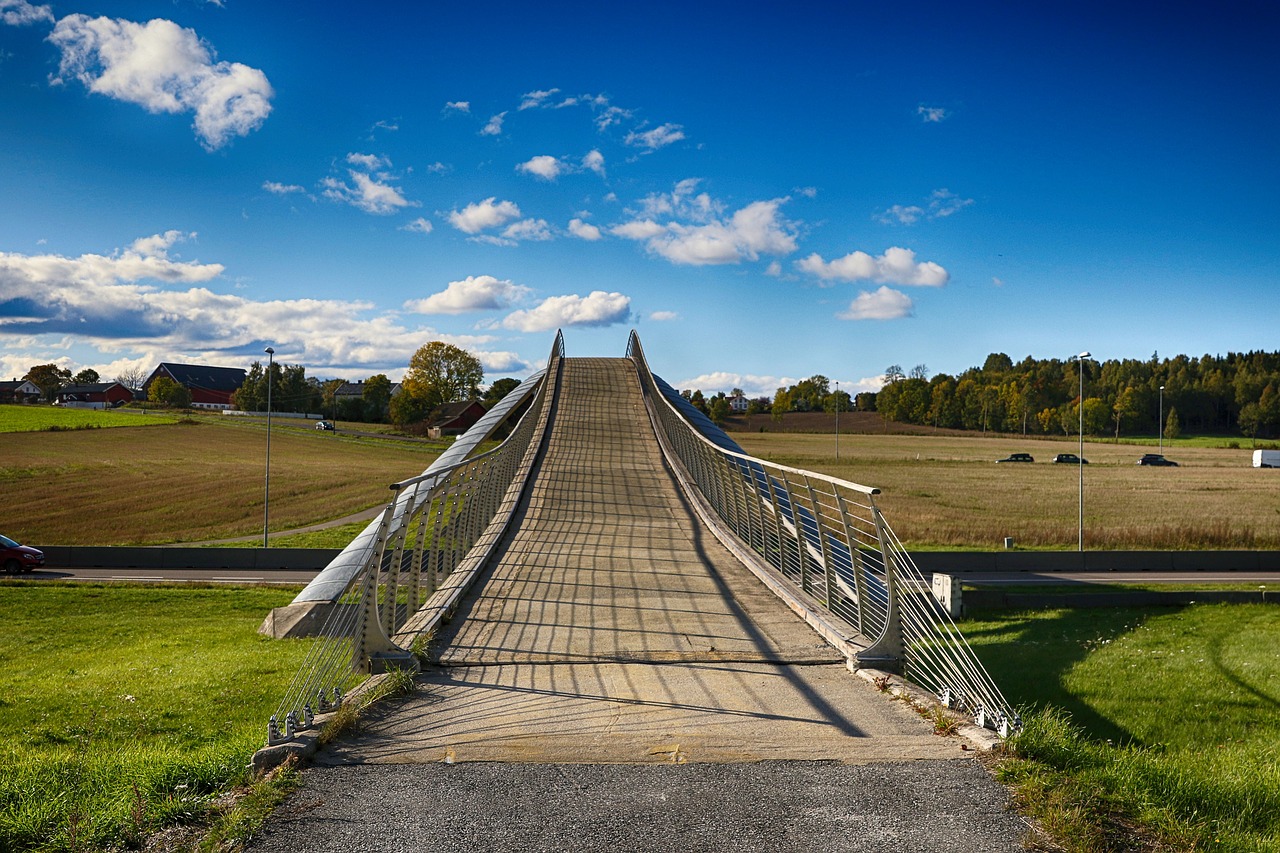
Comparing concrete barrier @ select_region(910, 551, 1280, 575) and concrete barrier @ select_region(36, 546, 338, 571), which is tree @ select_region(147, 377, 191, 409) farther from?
concrete barrier @ select_region(910, 551, 1280, 575)

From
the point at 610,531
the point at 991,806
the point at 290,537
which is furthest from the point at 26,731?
the point at 290,537

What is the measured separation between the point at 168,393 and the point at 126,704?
120287 millimetres

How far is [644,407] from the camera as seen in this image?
27016 mm

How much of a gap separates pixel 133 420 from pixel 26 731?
83.9 m

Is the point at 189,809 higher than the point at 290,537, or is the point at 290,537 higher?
the point at 189,809

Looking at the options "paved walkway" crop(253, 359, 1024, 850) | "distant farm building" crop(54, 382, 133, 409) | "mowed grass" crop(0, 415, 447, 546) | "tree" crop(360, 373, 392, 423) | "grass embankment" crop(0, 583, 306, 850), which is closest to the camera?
"paved walkway" crop(253, 359, 1024, 850)

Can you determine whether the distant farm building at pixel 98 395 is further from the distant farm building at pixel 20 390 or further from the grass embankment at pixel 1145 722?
the grass embankment at pixel 1145 722

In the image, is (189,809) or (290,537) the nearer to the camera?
(189,809)

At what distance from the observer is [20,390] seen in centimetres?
13712

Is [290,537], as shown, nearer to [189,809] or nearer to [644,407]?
[644,407]

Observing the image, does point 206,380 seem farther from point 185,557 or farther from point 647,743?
point 647,743

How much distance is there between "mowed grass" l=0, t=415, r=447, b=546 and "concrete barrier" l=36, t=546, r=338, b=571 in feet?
14.8

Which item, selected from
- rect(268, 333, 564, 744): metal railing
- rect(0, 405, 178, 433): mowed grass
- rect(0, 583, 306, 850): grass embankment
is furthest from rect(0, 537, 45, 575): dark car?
rect(0, 405, 178, 433): mowed grass

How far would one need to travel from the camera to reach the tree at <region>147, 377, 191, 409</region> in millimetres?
116000
